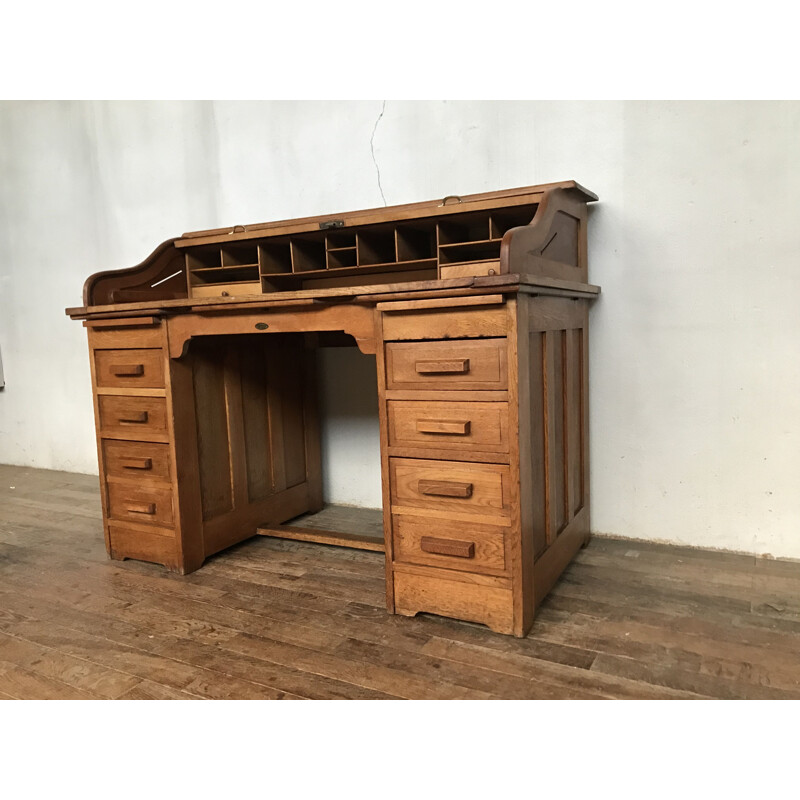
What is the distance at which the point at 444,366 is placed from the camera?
1.89 metres

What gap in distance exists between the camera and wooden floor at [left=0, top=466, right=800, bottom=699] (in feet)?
5.45

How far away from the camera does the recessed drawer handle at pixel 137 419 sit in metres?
2.52

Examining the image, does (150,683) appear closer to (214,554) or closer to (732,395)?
(214,554)

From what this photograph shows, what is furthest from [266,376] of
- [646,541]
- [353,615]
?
[646,541]

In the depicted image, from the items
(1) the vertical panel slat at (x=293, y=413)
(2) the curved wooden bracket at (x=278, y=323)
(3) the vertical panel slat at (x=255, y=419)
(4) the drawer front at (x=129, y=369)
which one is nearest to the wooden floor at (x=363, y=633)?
(3) the vertical panel slat at (x=255, y=419)

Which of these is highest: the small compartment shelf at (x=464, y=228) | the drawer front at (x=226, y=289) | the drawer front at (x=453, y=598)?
the small compartment shelf at (x=464, y=228)

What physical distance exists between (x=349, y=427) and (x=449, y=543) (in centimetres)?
135

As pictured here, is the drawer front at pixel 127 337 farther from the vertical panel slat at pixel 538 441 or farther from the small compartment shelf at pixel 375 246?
the vertical panel slat at pixel 538 441

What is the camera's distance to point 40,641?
6.48 ft

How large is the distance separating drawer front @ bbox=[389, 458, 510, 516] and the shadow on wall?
1.12 metres

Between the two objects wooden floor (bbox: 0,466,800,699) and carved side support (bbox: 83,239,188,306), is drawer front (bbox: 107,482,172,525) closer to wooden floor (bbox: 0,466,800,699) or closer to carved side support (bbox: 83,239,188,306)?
wooden floor (bbox: 0,466,800,699)

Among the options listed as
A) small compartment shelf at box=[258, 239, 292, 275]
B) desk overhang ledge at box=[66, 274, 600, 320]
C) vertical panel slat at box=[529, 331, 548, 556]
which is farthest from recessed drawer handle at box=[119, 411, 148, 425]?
vertical panel slat at box=[529, 331, 548, 556]

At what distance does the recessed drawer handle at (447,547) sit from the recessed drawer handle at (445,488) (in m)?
0.13

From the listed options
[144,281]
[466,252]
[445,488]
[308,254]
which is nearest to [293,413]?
[308,254]
